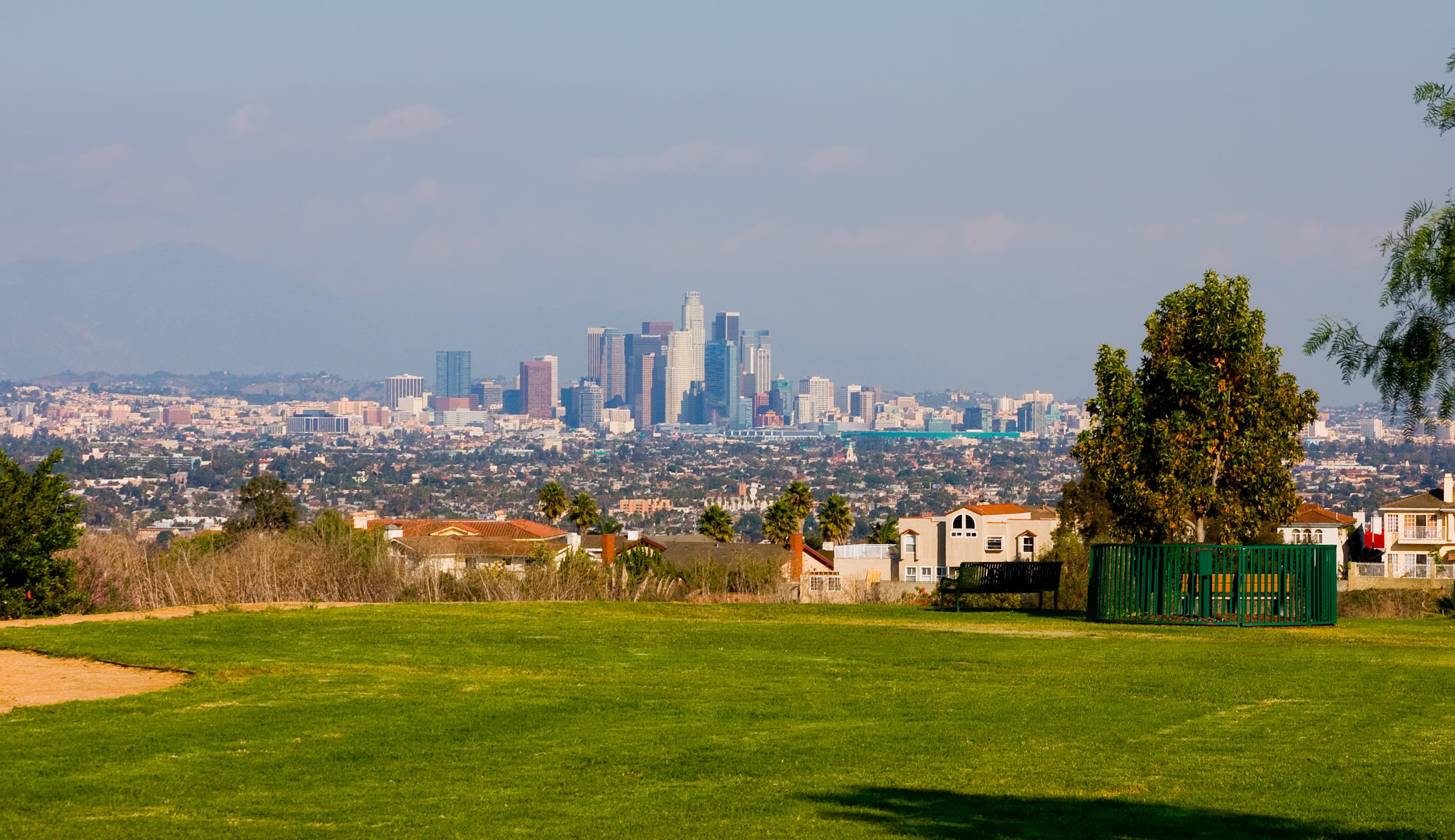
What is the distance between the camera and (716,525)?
73.9 m

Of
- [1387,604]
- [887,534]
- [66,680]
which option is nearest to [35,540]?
[66,680]

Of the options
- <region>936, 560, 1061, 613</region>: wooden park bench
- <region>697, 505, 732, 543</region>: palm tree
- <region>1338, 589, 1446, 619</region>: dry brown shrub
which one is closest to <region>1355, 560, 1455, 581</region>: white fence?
<region>1338, 589, 1446, 619</region>: dry brown shrub

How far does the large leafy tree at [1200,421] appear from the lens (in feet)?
83.0

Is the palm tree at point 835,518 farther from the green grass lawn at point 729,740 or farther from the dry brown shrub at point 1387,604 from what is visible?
the green grass lawn at point 729,740

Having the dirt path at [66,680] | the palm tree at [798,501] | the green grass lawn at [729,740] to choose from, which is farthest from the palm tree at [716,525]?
the dirt path at [66,680]

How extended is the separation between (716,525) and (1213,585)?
53045 mm

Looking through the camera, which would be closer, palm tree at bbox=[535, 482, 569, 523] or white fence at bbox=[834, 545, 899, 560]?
palm tree at bbox=[535, 482, 569, 523]

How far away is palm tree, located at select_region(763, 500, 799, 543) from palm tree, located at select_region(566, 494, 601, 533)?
374 inches

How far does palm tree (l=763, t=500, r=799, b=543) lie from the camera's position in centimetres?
7231

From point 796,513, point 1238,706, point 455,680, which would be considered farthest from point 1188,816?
point 796,513

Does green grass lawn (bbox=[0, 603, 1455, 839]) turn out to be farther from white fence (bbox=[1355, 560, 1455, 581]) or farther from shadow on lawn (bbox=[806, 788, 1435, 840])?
white fence (bbox=[1355, 560, 1455, 581])

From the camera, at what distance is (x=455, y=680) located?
44.8ft

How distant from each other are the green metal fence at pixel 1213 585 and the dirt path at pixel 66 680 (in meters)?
13.2

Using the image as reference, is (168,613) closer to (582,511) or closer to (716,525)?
(582,511)
